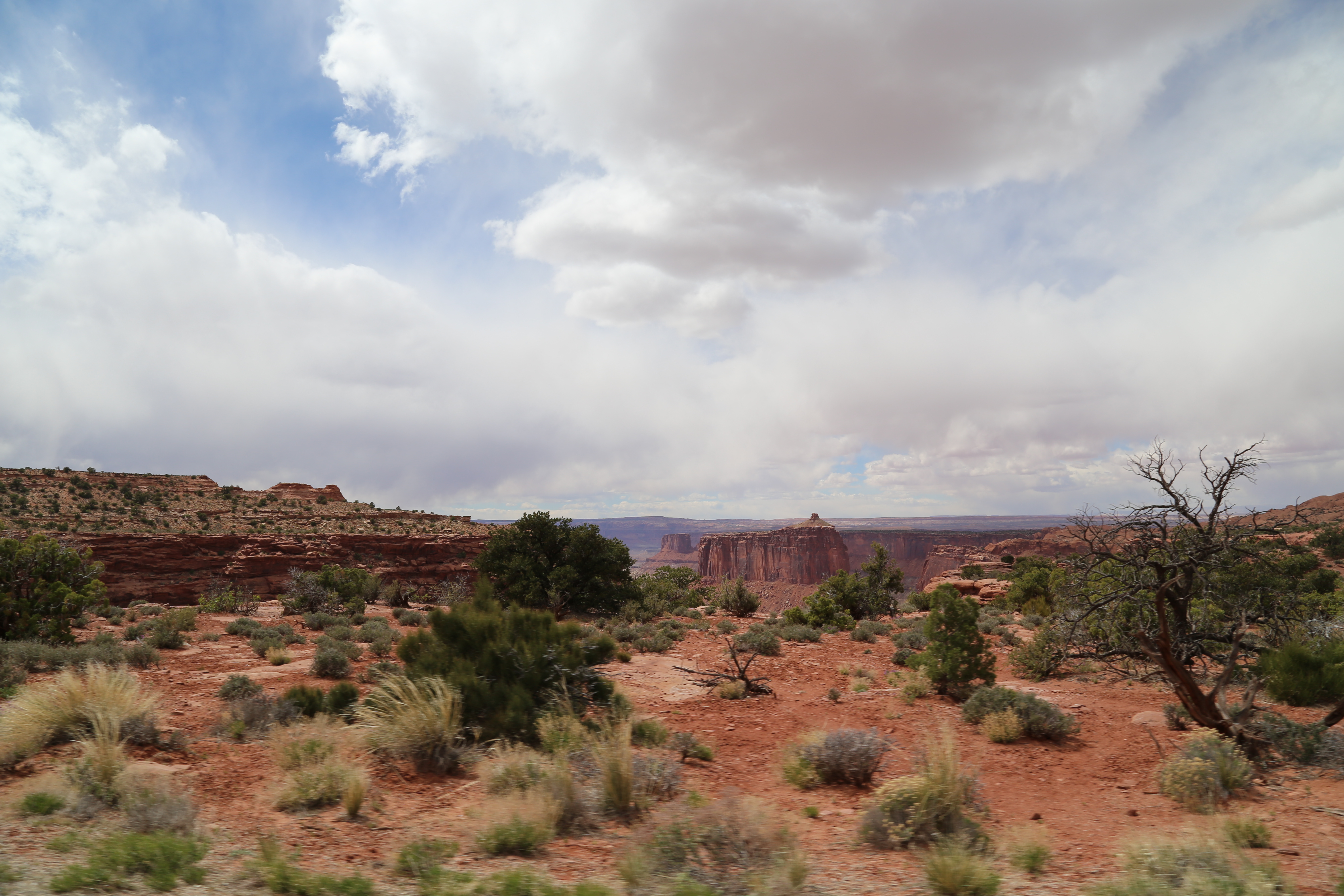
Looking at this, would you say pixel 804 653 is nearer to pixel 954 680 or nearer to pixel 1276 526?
pixel 954 680

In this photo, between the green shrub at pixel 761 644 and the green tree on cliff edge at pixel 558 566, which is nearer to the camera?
the green shrub at pixel 761 644

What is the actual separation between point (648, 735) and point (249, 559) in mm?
43274

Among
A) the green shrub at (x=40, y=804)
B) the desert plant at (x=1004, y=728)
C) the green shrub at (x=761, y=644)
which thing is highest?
the green shrub at (x=40, y=804)

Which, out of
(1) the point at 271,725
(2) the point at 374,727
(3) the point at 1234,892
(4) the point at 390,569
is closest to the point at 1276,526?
(3) the point at 1234,892

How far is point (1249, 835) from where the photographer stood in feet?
19.2

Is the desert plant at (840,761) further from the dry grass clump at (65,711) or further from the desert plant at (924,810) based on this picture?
the dry grass clump at (65,711)

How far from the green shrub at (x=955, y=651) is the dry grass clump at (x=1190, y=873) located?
721cm

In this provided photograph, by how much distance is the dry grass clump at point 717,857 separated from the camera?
481 cm

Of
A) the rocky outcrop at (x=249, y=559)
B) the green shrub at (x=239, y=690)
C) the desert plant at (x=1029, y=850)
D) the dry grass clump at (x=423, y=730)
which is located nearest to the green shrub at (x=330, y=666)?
the green shrub at (x=239, y=690)

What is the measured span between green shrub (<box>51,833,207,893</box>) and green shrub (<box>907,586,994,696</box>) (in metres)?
11.8

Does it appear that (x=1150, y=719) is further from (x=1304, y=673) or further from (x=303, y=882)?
(x=303, y=882)

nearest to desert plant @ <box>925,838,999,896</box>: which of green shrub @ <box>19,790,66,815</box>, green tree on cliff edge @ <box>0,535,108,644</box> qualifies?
green shrub @ <box>19,790,66,815</box>

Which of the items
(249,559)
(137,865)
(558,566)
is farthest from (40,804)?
(249,559)

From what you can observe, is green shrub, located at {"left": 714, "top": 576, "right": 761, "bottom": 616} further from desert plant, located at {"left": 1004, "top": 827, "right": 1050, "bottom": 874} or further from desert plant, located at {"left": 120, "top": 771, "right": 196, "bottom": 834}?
desert plant, located at {"left": 120, "top": 771, "right": 196, "bottom": 834}
